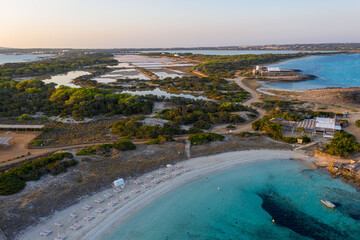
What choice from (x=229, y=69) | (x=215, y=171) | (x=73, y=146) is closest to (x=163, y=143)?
(x=215, y=171)

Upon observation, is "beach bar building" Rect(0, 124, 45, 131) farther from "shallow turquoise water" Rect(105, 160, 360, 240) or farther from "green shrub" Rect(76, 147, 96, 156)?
"shallow turquoise water" Rect(105, 160, 360, 240)

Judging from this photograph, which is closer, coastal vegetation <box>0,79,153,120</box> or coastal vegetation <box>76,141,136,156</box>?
coastal vegetation <box>76,141,136,156</box>

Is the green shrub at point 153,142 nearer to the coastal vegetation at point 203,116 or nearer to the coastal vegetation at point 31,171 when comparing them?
the coastal vegetation at point 203,116

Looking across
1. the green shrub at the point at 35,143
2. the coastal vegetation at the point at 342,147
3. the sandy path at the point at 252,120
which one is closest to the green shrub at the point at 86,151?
the green shrub at the point at 35,143

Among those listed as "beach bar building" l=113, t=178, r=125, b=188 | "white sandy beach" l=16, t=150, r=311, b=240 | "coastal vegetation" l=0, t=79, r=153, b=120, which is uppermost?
"coastal vegetation" l=0, t=79, r=153, b=120

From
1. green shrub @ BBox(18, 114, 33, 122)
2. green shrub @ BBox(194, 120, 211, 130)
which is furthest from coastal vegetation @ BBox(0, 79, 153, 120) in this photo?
green shrub @ BBox(194, 120, 211, 130)

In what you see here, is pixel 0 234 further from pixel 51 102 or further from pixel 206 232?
pixel 51 102

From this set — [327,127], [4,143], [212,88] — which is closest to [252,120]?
[327,127]

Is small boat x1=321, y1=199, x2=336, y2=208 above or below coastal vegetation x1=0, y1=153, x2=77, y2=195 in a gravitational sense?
below
